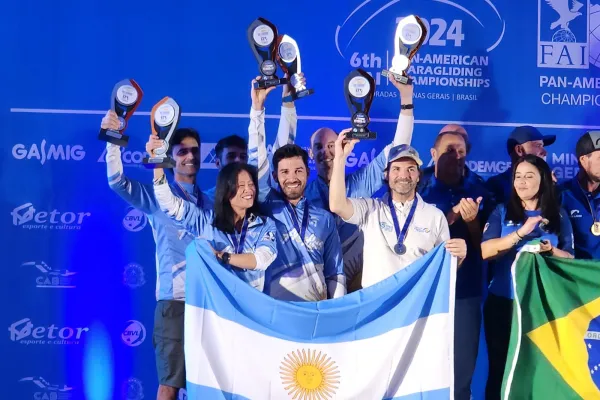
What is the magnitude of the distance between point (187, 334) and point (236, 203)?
738 millimetres

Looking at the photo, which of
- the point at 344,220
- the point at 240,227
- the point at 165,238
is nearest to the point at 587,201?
the point at 344,220

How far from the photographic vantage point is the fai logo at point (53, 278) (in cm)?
510

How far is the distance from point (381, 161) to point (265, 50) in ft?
3.17

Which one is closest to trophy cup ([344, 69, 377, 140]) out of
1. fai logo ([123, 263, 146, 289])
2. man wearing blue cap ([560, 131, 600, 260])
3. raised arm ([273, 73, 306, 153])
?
raised arm ([273, 73, 306, 153])

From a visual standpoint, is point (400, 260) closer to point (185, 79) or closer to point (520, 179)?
point (520, 179)

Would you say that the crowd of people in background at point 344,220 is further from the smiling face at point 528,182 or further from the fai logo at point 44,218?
the fai logo at point 44,218

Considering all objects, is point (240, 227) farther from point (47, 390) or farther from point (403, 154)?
point (47, 390)

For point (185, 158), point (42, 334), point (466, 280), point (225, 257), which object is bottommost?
point (42, 334)

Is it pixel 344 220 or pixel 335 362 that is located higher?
pixel 344 220

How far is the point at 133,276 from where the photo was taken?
514 cm

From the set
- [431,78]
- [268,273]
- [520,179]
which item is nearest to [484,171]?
[431,78]

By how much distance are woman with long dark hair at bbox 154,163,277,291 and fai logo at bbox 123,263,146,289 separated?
3.47 feet

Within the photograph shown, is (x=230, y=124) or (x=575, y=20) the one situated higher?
(x=575, y=20)

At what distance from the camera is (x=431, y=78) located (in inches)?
211
